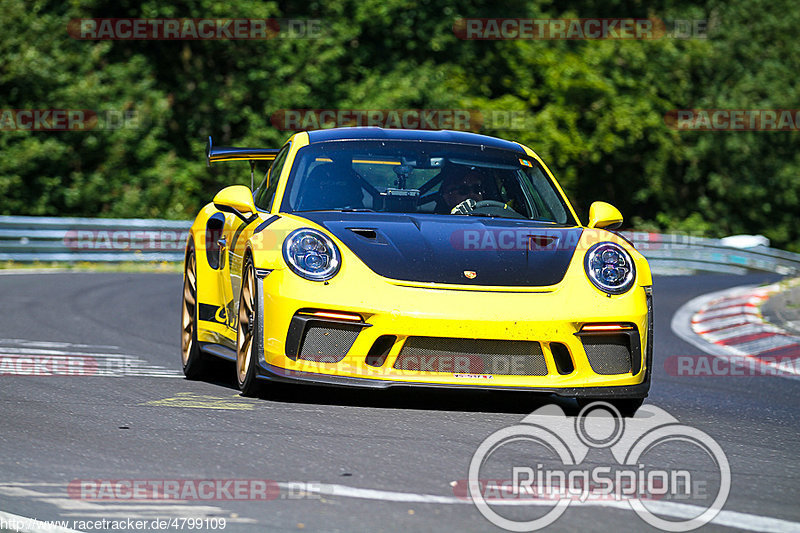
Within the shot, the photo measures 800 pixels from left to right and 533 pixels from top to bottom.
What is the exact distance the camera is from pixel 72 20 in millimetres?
32219

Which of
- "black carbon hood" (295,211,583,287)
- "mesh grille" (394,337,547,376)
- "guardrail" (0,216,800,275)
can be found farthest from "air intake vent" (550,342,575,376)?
"guardrail" (0,216,800,275)

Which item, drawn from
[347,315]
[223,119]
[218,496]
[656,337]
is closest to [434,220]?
[347,315]

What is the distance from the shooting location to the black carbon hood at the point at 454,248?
655 cm

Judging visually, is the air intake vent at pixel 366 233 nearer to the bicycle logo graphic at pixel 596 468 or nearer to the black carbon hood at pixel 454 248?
the black carbon hood at pixel 454 248

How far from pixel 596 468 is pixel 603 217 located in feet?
8.18

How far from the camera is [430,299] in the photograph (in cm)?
641

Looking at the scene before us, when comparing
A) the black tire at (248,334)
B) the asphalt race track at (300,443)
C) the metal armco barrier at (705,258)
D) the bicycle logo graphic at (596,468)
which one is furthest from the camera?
the metal armco barrier at (705,258)

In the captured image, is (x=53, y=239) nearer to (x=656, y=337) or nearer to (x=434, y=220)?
(x=656, y=337)

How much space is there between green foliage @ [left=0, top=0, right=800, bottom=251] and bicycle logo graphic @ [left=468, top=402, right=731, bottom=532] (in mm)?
23958

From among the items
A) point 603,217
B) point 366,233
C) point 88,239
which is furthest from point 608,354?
point 88,239

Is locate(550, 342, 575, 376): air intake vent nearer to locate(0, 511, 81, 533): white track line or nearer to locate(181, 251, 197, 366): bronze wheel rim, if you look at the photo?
locate(181, 251, 197, 366): bronze wheel rim

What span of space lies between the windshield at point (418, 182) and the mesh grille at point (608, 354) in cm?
120

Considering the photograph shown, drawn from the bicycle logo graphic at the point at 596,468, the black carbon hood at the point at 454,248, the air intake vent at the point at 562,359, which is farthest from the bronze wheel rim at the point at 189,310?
the air intake vent at the point at 562,359

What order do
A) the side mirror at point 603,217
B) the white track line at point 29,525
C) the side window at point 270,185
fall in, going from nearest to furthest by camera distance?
the white track line at point 29,525 → the side mirror at point 603,217 → the side window at point 270,185
